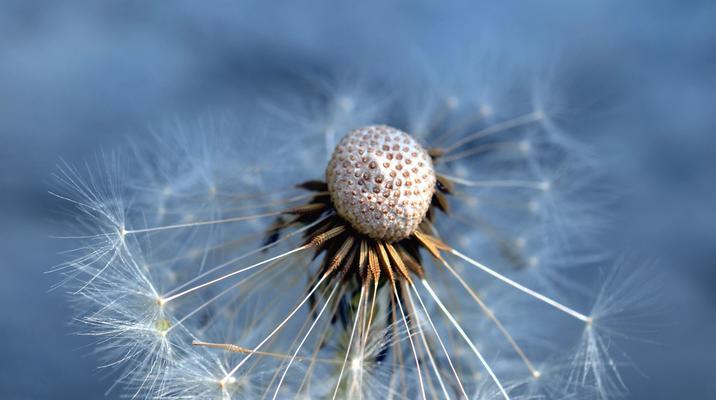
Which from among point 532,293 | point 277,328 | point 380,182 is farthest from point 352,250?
point 532,293

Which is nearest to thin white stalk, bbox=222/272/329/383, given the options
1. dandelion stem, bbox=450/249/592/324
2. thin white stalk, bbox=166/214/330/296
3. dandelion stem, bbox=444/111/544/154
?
thin white stalk, bbox=166/214/330/296

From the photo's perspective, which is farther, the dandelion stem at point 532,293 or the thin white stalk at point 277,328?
the dandelion stem at point 532,293

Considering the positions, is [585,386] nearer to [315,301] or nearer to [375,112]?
[315,301]

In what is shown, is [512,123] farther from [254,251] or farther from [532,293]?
[254,251]

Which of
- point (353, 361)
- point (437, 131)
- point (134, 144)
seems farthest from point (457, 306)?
point (134, 144)

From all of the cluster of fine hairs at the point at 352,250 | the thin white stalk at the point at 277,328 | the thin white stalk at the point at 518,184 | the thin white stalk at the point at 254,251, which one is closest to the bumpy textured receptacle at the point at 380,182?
the cluster of fine hairs at the point at 352,250

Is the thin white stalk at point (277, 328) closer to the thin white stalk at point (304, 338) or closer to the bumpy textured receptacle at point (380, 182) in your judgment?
the thin white stalk at point (304, 338)

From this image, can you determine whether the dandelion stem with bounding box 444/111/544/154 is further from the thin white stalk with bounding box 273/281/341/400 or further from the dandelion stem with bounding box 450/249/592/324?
the thin white stalk with bounding box 273/281/341/400

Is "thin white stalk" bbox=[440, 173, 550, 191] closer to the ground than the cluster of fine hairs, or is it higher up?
higher up
